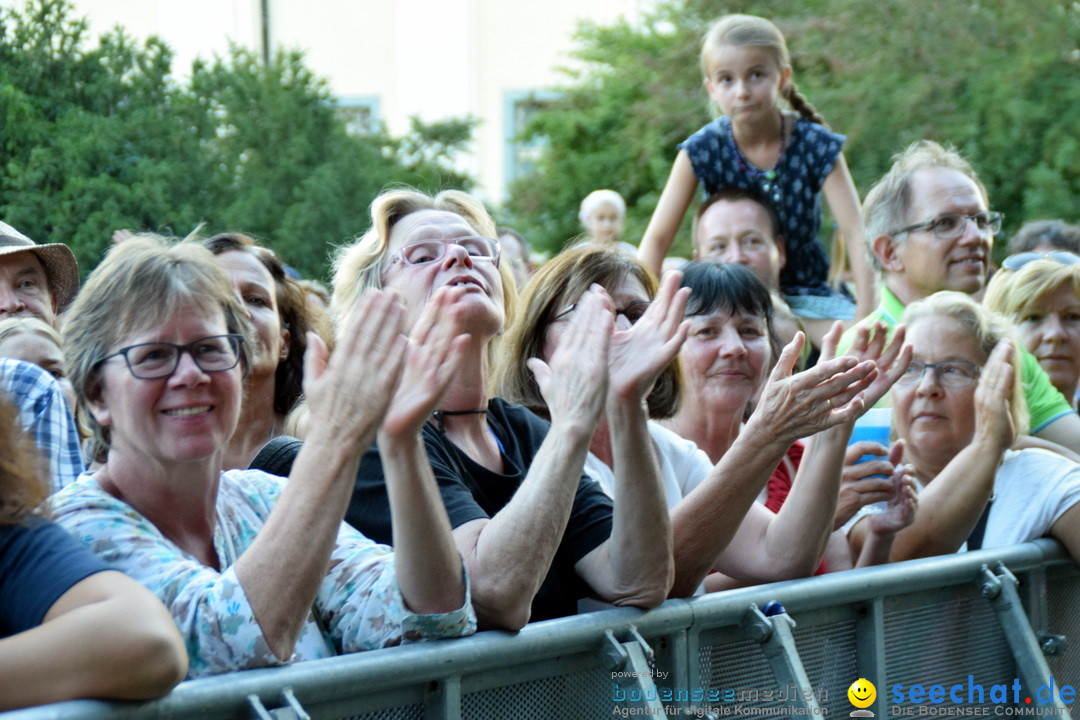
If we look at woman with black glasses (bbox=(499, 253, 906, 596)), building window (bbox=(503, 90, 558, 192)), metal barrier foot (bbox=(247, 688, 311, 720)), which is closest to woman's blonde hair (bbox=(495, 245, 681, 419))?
woman with black glasses (bbox=(499, 253, 906, 596))

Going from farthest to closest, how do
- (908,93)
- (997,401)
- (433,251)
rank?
(908,93), (997,401), (433,251)

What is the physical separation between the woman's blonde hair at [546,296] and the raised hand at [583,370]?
76 centimetres

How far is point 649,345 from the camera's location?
2.66 meters

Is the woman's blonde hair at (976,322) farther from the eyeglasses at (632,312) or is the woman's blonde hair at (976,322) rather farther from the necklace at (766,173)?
the necklace at (766,173)

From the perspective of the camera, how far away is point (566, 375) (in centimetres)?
258

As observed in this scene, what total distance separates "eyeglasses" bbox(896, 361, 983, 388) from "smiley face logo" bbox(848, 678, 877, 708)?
110cm

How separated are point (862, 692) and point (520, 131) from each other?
63.2 feet

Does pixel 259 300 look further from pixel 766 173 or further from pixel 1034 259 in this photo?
pixel 1034 259

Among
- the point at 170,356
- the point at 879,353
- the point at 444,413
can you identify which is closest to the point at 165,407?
the point at 170,356

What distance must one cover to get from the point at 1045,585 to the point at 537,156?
1891 centimetres

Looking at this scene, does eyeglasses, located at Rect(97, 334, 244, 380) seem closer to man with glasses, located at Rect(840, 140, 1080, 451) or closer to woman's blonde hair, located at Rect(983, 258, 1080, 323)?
man with glasses, located at Rect(840, 140, 1080, 451)

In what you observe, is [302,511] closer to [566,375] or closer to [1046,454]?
[566,375]

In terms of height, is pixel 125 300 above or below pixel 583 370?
above

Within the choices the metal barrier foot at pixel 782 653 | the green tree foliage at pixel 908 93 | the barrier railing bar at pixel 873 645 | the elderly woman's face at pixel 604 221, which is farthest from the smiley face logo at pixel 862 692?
the green tree foliage at pixel 908 93
